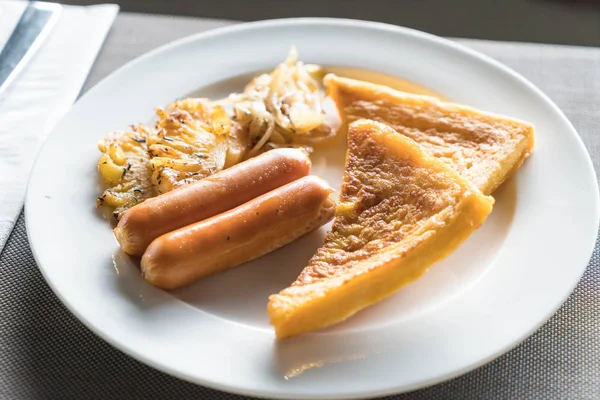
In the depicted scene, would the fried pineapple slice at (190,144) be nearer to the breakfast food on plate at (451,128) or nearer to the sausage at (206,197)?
the sausage at (206,197)

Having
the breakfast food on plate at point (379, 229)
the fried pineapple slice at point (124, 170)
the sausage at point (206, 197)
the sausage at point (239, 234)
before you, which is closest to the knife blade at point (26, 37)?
the fried pineapple slice at point (124, 170)

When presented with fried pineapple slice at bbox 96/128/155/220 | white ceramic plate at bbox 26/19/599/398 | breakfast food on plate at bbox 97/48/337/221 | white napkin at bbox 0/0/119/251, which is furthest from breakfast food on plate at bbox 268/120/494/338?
white napkin at bbox 0/0/119/251

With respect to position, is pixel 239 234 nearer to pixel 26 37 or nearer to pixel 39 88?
pixel 39 88

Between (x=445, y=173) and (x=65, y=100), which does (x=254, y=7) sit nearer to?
(x=65, y=100)

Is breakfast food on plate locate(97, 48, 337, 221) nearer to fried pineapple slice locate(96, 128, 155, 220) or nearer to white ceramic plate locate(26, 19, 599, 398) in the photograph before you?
fried pineapple slice locate(96, 128, 155, 220)

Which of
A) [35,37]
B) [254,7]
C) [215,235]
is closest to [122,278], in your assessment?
[215,235]

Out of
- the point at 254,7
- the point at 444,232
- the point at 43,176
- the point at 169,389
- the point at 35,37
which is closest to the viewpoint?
the point at 169,389
